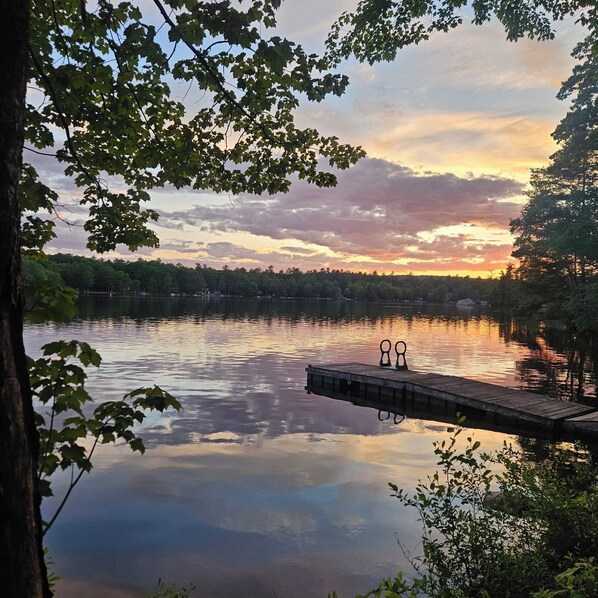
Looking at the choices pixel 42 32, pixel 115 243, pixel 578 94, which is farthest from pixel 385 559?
pixel 578 94

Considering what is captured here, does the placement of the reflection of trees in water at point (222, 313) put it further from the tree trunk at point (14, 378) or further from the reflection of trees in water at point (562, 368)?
the tree trunk at point (14, 378)

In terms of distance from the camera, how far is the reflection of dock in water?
1647 centimetres

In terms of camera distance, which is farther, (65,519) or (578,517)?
(65,519)

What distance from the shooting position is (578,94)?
35.6 metres

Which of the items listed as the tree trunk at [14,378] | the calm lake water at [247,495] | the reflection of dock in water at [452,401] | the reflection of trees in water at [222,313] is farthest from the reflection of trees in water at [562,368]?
the reflection of trees in water at [222,313]

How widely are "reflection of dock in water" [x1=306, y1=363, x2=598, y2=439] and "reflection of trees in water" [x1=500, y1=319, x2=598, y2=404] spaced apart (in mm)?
6155

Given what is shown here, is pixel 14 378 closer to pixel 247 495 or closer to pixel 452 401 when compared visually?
pixel 247 495

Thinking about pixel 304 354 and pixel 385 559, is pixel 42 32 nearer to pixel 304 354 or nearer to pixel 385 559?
pixel 385 559

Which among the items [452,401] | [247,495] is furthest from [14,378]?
[452,401]

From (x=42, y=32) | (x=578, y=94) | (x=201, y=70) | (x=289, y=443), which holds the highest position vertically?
(x=578, y=94)

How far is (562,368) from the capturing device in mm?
32344

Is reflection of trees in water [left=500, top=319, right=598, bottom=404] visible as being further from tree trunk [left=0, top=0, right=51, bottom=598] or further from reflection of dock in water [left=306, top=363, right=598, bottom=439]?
tree trunk [left=0, top=0, right=51, bottom=598]

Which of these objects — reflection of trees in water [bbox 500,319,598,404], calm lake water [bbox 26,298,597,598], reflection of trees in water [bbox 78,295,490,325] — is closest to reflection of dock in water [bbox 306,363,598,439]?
calm lake water [bbox 26,298,597,598]

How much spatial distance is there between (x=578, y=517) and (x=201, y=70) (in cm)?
668
